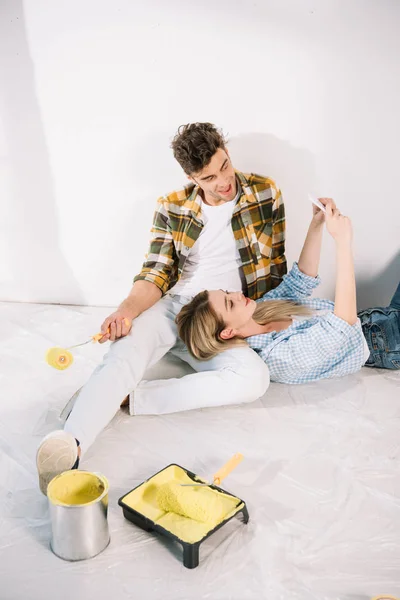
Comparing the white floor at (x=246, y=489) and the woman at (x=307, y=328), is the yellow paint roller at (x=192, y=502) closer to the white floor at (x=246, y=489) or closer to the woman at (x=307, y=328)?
the white floor at (x=246, y=489)

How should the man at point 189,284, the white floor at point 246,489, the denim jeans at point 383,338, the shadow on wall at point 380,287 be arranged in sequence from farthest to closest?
the shadow on wall at point 380,287, the denim jeans at point 383,338, the man at point 189,284, the white floor at point 246,489

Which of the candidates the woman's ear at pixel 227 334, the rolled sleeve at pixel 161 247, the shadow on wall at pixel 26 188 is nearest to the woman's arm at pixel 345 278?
the woman's ear at pixel 227 334

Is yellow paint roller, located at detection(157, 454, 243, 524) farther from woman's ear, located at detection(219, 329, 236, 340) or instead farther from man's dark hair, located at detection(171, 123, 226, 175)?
man's dark hair, located at detection(171, 123, 226, 175)

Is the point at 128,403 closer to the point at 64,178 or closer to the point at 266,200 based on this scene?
the point at 266,200

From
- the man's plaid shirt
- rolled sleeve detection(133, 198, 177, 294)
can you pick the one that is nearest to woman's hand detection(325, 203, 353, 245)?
the man's plaid shirt

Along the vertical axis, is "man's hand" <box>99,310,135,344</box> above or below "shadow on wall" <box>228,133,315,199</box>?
below

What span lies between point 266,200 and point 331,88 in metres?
0.50

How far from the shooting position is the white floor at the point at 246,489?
1.31 metres

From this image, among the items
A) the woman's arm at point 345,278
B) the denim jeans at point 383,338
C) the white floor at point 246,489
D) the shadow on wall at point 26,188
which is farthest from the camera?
the shadow on wall at point 26,188

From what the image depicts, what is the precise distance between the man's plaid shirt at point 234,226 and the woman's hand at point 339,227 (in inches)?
13.6

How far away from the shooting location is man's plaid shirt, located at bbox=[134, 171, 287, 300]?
2279mm

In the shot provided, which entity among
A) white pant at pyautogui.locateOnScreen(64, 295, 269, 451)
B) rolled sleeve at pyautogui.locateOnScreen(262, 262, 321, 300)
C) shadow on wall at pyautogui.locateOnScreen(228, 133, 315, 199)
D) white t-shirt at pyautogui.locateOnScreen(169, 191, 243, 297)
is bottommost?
white pant at pyautogui.locateOnScreen(64, 295, 269, 451)

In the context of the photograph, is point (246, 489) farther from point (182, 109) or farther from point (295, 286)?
point (182, 109)

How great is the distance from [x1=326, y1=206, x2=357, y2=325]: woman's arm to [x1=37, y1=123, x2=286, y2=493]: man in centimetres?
33
